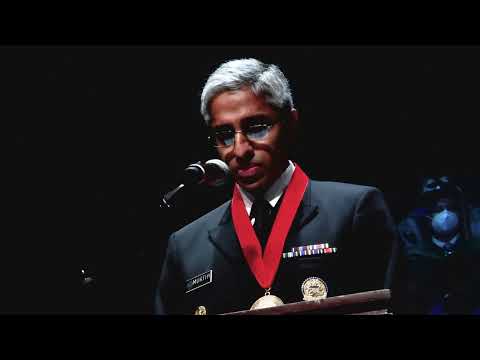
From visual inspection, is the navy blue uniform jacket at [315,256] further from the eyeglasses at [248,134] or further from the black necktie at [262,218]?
the eyeglasses at [248,134]

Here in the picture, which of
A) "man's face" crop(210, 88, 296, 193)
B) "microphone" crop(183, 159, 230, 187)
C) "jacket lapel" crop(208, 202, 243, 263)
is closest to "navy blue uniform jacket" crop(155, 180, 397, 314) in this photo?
"jacket lapel" crop(208, 202, 243, 263)

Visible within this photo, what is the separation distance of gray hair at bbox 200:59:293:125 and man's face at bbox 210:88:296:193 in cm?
2

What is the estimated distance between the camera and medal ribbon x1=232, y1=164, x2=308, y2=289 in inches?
103

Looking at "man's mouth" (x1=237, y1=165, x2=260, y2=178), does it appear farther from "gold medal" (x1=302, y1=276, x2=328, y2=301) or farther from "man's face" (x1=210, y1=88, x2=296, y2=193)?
"gold medal" (x1=302, y1=276, x2=328, y2=301)

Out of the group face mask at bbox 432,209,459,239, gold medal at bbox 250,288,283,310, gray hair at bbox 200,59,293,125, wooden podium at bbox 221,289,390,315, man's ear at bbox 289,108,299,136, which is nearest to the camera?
wooden podium at bbox 221,289,390,315

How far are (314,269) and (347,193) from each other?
0.35 meters

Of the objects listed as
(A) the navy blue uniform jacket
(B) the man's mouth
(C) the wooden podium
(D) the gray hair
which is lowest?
(C) the wooden podium

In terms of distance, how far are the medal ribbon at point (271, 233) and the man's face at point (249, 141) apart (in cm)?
10

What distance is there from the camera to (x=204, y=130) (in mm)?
3062

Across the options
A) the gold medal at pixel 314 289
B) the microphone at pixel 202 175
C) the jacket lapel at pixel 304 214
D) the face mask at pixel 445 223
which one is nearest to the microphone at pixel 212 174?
the microphone at pixel 202 175

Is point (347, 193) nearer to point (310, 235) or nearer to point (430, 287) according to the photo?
point (310, 235)

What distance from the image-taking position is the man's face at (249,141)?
2.69m

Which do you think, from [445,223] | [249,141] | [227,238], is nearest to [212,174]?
[249,141]

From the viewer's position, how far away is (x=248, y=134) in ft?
8.87
